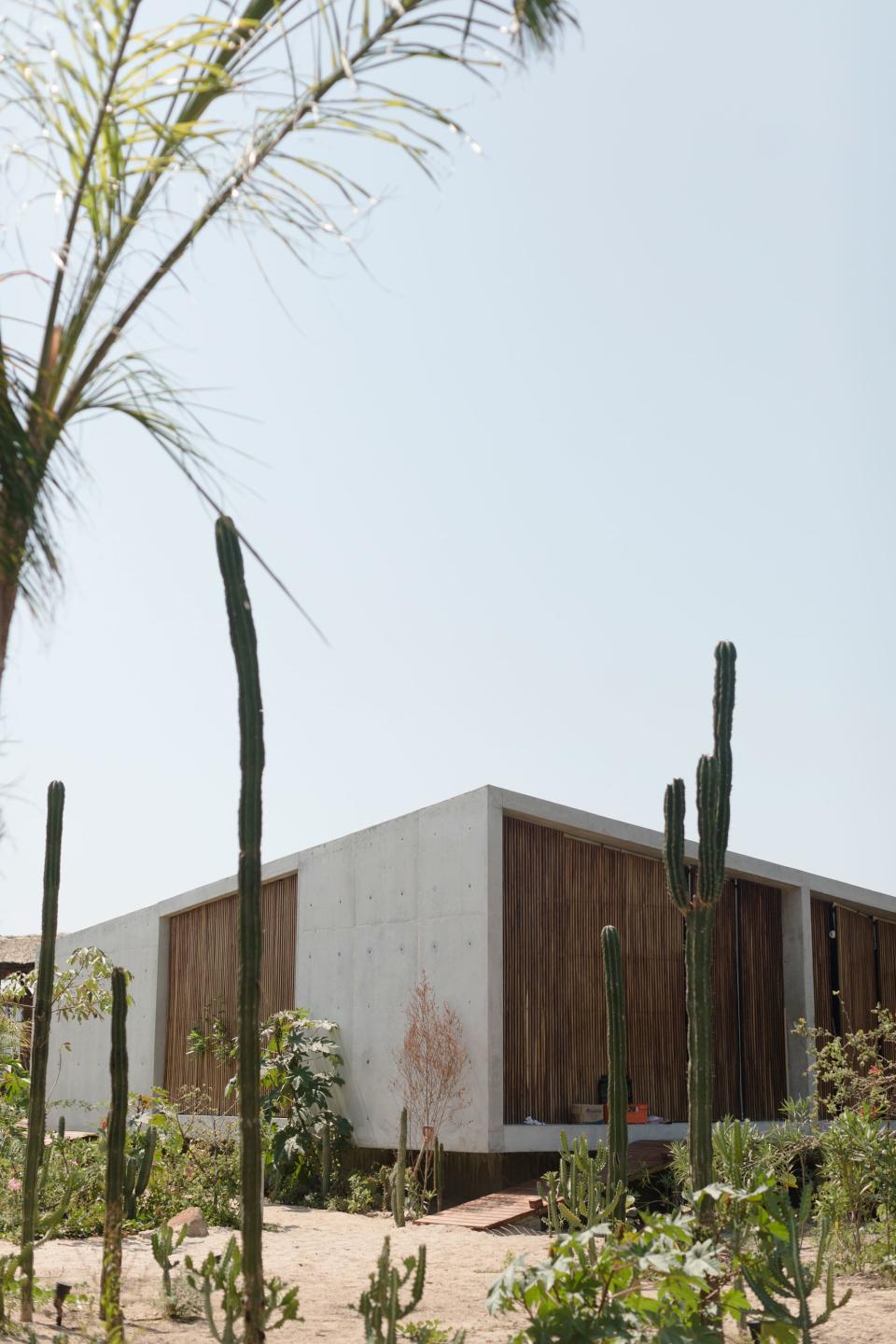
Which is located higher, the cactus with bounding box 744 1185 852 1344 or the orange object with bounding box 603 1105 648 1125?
the cactus with bounding box 744 1185 852 1344

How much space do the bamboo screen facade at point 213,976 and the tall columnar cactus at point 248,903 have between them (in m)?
11.8

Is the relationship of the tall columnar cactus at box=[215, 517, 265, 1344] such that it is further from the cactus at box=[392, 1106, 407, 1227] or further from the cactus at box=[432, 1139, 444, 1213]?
the cactus at box=[432, 1139, 444, 1213]

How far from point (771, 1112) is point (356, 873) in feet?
21.5

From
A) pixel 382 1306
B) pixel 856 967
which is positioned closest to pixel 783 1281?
pixel 382 1306

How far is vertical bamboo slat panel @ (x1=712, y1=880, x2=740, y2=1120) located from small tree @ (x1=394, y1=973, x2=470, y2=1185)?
4.44 meters

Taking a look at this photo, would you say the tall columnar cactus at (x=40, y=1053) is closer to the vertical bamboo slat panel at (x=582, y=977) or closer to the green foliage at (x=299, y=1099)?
the green foliage at (x=299, y=1099)

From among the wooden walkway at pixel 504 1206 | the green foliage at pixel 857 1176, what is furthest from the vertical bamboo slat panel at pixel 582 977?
the green foliage at pixel 857 1176

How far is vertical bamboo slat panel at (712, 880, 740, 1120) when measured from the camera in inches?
669

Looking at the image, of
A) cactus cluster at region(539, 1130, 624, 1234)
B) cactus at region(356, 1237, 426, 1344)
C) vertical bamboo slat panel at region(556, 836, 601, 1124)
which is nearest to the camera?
cactus at region(356, 1237, 426, 1344)

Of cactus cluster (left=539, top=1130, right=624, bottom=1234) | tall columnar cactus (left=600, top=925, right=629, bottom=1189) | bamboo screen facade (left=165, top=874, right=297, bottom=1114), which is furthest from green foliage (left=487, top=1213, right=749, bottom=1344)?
bamboo screen facade (left=165, top=874, right=297, bottom=1114)

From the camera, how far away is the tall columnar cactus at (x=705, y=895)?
7.36 meters

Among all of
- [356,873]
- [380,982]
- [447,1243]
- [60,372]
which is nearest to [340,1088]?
[380,982]

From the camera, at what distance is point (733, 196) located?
8.34 metres

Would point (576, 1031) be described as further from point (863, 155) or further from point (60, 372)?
point (60, 372)
